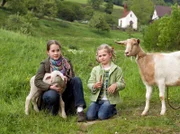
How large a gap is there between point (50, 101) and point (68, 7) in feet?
225

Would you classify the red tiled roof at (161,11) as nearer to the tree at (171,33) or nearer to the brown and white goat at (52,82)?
the tree at (171,33)

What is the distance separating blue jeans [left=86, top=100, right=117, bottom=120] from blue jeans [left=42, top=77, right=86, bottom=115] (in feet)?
0.56

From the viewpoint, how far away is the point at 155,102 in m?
7.19

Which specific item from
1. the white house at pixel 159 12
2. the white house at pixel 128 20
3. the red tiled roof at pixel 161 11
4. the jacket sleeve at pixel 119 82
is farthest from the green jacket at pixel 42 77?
the red tiled roof at pixel 161 11

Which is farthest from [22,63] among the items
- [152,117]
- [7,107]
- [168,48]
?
[168,48]

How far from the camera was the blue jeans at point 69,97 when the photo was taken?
577cm

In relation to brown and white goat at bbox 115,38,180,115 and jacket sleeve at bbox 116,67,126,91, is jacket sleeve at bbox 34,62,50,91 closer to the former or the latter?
jacket sleeve at bbox 116,67,126,91

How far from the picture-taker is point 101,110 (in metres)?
5.88

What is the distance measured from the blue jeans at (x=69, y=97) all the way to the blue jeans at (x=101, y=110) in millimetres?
169

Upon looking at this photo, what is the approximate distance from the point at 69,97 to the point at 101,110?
614 millimetres

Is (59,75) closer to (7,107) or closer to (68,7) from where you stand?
(7,107)

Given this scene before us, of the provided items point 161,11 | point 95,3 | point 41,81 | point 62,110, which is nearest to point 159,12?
point 161,11

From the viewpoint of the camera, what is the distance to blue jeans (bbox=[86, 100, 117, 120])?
584 centimetres

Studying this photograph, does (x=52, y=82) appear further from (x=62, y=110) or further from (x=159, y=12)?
(x=159, y=12)
